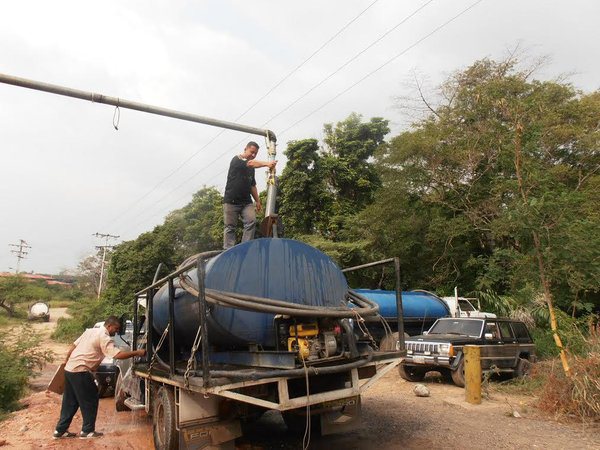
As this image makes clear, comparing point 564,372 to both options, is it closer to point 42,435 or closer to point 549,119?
point 42,435

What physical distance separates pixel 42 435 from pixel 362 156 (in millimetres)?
22124

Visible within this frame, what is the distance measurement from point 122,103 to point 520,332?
1100cm

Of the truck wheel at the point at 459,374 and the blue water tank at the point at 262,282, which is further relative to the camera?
the truck wheel at the point at 459,374

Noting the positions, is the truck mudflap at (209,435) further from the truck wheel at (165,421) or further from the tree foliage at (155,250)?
the tree foliage at (155,250)

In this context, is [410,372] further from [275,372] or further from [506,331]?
[275,372]

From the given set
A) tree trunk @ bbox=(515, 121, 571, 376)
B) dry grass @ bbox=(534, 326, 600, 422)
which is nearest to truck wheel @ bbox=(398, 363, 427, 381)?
tree trunk @ bbox=(515, 121, 571, 376)

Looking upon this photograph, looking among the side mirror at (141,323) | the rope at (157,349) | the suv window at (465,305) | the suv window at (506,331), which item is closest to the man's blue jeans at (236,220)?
the rope at (157,349)

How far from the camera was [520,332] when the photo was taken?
488 inches

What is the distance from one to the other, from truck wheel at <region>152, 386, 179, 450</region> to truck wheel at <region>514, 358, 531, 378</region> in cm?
887

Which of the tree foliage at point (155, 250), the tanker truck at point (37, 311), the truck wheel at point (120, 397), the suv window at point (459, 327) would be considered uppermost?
the tree foliage at point (155, 250)

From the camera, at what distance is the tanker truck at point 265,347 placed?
15.0ft

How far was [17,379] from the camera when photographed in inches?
440

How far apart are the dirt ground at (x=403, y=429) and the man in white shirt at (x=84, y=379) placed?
0.26 m

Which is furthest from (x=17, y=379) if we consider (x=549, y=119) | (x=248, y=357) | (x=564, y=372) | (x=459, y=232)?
(x=549, y=119)
